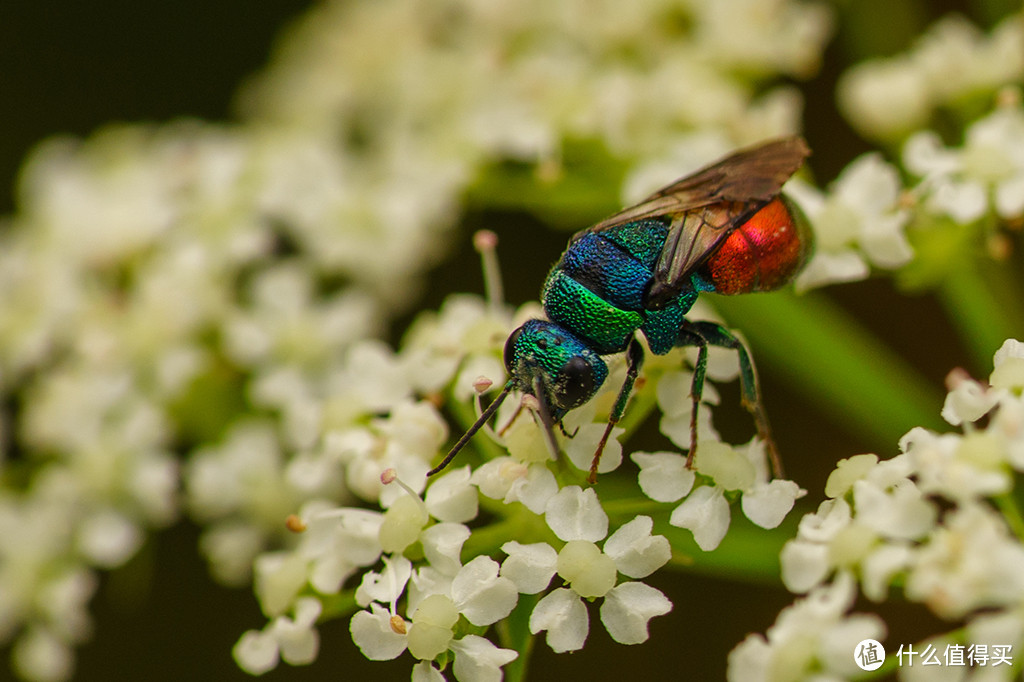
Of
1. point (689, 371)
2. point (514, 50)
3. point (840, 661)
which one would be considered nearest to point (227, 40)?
point (514, 50)

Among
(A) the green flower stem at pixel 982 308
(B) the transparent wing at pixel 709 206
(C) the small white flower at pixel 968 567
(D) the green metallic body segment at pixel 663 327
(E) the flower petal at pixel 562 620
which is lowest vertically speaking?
(E) the flower petal at pixel 562 620

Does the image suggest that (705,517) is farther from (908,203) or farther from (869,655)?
(908,203)

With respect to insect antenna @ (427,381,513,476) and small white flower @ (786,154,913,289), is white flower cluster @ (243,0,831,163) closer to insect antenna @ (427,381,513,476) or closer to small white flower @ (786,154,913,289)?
small white flower @ (786,154,913,289)

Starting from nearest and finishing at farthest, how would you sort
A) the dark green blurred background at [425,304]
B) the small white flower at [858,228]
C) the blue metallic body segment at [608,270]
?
the blue metallic body segment at [608,270] < the small white flower at [858,228] < the dark green blurred background at [425,304]

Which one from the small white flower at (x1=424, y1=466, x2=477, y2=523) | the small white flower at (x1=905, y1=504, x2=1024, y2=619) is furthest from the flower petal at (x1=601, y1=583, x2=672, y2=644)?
the small white flower at (x1=905, y1=504, x2=1024, y2=619)

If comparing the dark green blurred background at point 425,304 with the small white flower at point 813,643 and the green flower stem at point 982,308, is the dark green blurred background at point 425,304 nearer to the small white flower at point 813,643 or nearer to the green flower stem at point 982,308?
the green flower stem at point 982,308

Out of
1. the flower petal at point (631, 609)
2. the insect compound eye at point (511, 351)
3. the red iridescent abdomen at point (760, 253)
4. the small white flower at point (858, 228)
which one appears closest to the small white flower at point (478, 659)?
the flower petal at point (631, 609)

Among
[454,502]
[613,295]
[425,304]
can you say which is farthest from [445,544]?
[425,304]

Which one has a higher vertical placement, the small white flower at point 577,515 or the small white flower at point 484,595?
the small white flower at point 577,515
